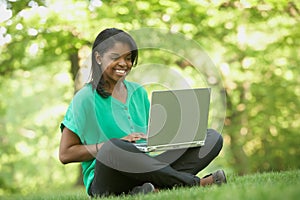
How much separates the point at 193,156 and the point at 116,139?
2.07 feet

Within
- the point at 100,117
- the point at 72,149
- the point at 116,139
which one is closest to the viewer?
the point at 116,139

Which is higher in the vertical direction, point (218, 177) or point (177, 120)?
point (177, 120)

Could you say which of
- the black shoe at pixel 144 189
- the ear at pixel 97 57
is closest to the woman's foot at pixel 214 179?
the black shoe at pixel 144 189

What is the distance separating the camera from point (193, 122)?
3461 mm

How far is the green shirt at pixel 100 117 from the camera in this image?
3438mm

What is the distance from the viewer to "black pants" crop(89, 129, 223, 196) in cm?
330

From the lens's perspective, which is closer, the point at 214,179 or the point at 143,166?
the point at 143,166

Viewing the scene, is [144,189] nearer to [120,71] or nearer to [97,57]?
[120,71]

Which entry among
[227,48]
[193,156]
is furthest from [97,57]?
[227,48]

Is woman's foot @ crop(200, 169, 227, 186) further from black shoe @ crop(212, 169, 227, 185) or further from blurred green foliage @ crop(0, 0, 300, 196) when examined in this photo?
blurred green foliage @ crop(0, 0, 300, 196)

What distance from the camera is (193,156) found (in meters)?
3.65

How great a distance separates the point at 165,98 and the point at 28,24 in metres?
4.27

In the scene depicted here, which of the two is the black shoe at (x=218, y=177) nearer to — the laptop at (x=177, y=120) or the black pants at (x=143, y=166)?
the black pants at (x=143, y=166)

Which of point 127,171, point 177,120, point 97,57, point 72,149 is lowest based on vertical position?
point 127,171
